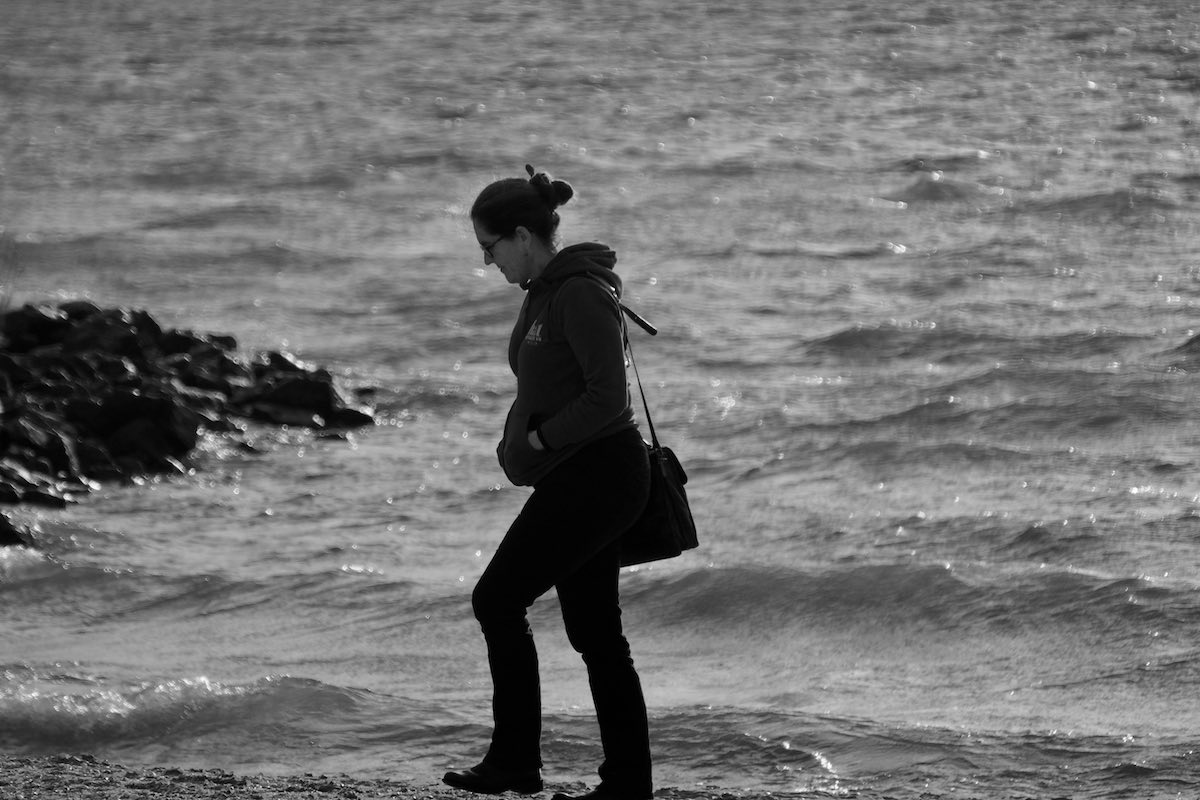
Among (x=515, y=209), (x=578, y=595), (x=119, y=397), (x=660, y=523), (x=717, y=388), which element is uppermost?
(x=515, y=209)

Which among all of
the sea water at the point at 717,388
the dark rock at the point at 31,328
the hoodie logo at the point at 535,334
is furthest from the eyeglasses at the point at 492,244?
the dark rock at the point at 31,328

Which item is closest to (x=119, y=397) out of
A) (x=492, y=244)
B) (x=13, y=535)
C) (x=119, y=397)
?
(x=119, y=397)

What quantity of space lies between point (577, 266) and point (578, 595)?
0.82m

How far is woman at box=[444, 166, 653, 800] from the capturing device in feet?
13.5

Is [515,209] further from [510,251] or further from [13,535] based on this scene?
[13,535]

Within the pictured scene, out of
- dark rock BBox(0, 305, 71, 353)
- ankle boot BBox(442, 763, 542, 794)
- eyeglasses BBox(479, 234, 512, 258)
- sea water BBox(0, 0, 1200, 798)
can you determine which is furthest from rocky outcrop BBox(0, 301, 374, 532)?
eyeglasses BBox(479, 234, 512, 258)

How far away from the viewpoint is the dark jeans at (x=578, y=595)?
416 centimetres

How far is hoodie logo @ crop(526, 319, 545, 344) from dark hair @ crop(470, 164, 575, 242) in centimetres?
22

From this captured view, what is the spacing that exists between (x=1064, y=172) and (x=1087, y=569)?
37.2 feet

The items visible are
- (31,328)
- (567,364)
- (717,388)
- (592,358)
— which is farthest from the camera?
(31,328)

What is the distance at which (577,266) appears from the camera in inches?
164

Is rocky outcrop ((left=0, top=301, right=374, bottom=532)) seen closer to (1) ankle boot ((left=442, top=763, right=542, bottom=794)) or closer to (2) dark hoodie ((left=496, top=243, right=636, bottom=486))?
(1) ankle boot ((left=442, top=763, right=542, bottom=794))

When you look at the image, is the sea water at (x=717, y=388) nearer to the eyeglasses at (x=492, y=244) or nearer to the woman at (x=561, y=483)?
the woman at (x=561, y=483)

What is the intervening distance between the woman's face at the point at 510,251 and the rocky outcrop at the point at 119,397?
700cm
